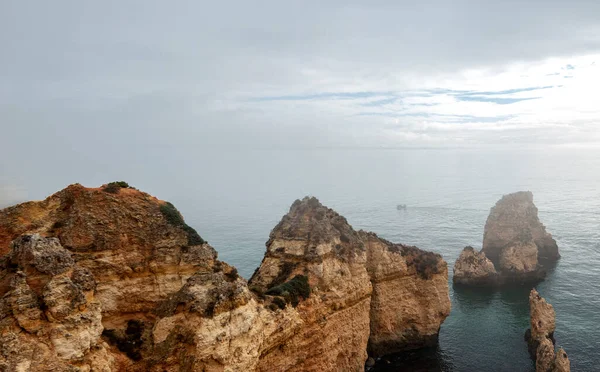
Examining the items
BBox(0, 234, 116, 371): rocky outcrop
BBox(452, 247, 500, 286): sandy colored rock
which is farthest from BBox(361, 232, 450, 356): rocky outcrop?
BBox(0, 234, 116, 371): rocky outcrop

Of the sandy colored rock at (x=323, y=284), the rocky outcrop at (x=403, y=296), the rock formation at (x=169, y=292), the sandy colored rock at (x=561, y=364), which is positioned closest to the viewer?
the rock formation at (x=169, y=292)

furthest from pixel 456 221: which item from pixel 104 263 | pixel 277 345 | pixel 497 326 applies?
pixel 104 263

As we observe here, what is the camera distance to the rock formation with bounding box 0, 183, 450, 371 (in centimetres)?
1686

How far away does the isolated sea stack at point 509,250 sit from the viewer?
70188 mm

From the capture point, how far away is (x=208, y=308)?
2292cm

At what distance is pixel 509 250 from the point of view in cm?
7356

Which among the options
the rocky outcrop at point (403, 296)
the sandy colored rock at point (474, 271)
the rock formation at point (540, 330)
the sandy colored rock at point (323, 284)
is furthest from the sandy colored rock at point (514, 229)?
the sandy colored rock at point (323, 284)

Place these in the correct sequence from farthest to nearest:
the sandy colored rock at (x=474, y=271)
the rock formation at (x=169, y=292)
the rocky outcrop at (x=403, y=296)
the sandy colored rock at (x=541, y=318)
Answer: the sandy colored rock at (x=474, y=271)
the sandy colored rock at (x=541, y=318)
the rocky outcrop at (x=403, y=296)
the rock formation at (x=169, y=292)

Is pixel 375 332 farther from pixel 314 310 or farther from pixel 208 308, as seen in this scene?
pixel 208 308

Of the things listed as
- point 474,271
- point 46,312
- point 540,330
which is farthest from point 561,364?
point 46,312

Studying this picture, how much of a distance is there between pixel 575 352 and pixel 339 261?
35.3 m

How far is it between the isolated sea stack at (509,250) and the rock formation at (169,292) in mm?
32995

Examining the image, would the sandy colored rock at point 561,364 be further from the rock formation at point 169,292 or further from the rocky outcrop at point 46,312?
the rocky outcrop at point 46,312

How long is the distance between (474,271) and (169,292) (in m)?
61.5
